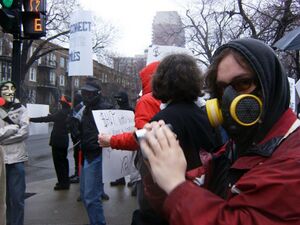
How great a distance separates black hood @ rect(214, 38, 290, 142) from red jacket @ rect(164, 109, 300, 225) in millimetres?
116

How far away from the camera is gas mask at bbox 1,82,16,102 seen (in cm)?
533

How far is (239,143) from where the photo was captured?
1.44m

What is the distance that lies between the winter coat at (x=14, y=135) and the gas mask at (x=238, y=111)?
160 inches

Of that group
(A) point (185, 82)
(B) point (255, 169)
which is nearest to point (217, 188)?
(B) point (255, 169)

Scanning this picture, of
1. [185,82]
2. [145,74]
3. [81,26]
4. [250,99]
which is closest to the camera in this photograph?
[250,99]

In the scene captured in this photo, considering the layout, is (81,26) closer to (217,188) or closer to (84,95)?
(84,95)

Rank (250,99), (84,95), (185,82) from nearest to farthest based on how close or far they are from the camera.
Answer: (250,99), (185,82), (84,95)

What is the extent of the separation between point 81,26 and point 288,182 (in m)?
7.97

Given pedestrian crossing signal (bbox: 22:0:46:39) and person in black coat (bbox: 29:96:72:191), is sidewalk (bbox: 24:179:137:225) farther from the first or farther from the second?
pedestrian crossing signal (bbox: 22:0:46:39)

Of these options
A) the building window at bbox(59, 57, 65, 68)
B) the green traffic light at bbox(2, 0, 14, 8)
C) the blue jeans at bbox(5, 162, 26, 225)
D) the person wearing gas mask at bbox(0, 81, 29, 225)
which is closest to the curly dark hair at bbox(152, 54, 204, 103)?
the person wearing gas mask at bbox(0, 81, 29, 225)

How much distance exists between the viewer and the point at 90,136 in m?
5.55

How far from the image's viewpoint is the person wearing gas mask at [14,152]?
200 inches

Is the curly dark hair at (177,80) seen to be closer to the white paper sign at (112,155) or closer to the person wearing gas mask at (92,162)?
the white paper sign at (112,155)

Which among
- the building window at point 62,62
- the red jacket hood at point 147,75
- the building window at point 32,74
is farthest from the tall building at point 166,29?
the building window at point 62,62
